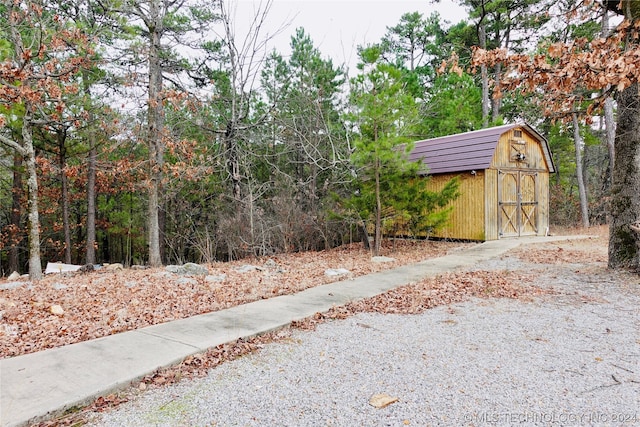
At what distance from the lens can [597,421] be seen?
91.1 inches

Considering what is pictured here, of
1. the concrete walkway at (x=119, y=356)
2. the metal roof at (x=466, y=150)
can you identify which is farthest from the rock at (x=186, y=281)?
the metal roof at (x=466, y=150)

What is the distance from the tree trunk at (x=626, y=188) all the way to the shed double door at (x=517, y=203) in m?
6.19

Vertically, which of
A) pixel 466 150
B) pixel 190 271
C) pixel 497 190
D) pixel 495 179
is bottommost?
pixel 190 271

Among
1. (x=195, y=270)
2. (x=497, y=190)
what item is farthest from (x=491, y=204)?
(x=195, y=270)

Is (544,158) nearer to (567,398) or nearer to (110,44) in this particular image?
(567,398)

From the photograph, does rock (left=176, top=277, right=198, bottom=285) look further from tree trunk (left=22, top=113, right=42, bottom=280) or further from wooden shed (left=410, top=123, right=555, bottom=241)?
wooden shed (left=410, top=123, right=555, bottom=241)

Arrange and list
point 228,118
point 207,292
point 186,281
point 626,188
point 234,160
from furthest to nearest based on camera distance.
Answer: point 228,118, point 234,160, point 626,188, point 186,281, point 207,292

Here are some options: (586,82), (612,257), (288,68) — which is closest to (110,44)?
(288,68)

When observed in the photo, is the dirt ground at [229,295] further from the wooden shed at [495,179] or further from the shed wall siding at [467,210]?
the wooden shed at [495,179]

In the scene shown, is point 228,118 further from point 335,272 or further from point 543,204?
point 543,204

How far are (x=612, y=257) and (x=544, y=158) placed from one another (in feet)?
29.0

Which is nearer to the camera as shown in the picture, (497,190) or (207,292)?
(207,292)

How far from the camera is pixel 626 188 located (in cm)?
683

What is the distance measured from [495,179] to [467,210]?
140cm
